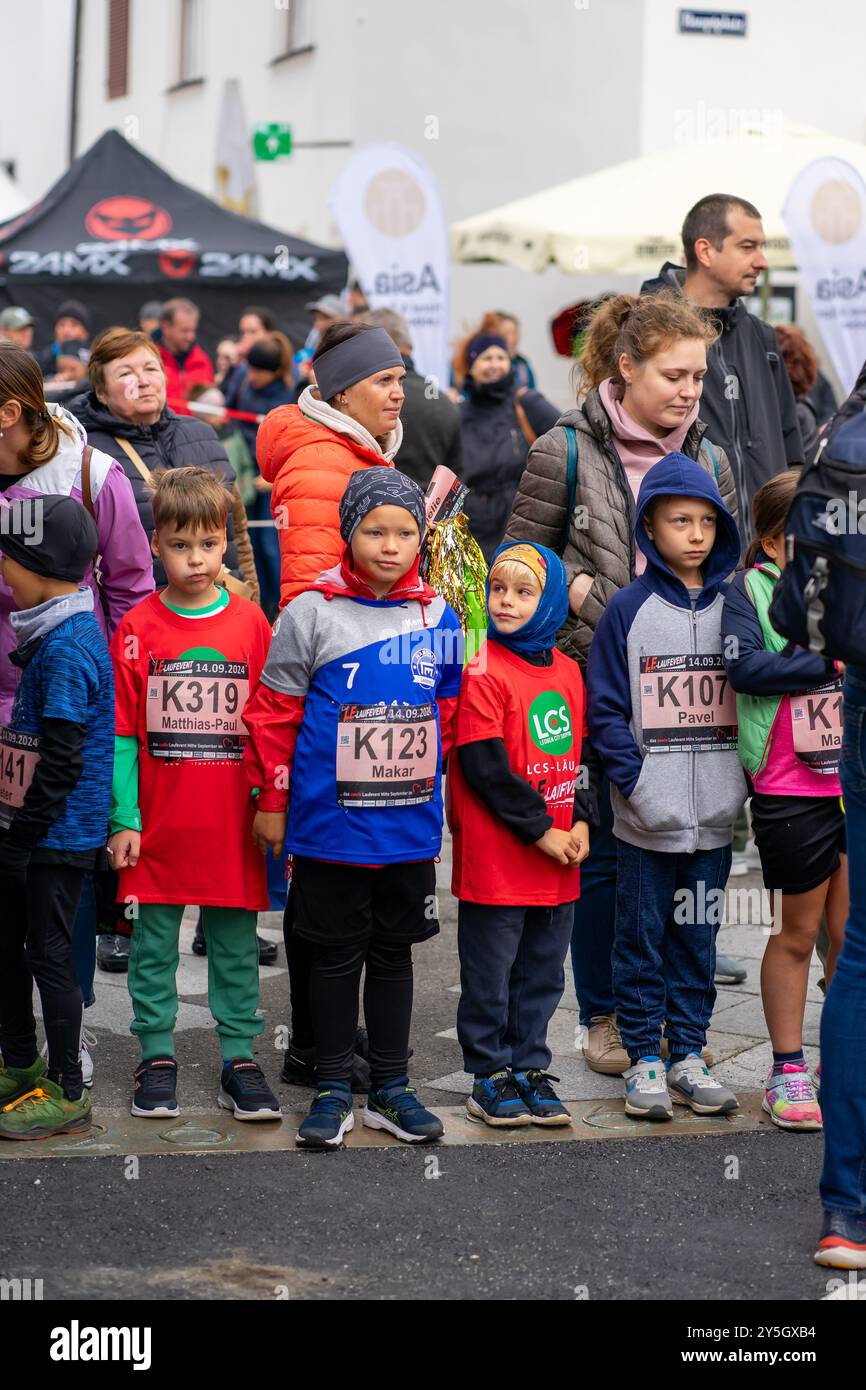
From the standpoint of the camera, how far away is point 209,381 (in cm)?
1346

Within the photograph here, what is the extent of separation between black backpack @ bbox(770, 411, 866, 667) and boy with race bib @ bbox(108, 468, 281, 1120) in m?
1.61

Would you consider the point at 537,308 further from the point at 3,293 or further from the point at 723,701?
the point at 723,701

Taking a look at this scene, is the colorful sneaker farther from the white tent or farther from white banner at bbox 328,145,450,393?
white banner at bbox 328,145,450,393

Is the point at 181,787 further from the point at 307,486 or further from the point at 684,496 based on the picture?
the point at 684,496

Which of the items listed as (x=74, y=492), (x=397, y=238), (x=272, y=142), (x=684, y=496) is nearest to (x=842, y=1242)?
(x=684, y=496)

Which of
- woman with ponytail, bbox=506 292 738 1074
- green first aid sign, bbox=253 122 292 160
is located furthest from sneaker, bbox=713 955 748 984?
green first aid sign, bbox=253 122 292 160

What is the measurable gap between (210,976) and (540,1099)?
35.6 inches

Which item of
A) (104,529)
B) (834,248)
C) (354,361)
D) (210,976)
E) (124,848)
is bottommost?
(210,976)

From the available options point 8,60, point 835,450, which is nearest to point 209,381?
point 835,450

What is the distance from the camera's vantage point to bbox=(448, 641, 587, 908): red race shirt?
15.2 ft

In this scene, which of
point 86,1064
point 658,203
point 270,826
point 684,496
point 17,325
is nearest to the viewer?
point 270,826

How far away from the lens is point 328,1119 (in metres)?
4.46

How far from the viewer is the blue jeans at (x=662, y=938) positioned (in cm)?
479

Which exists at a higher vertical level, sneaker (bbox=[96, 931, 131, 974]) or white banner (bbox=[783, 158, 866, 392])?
white banner (bbox=[783, 158, 866, 392])
